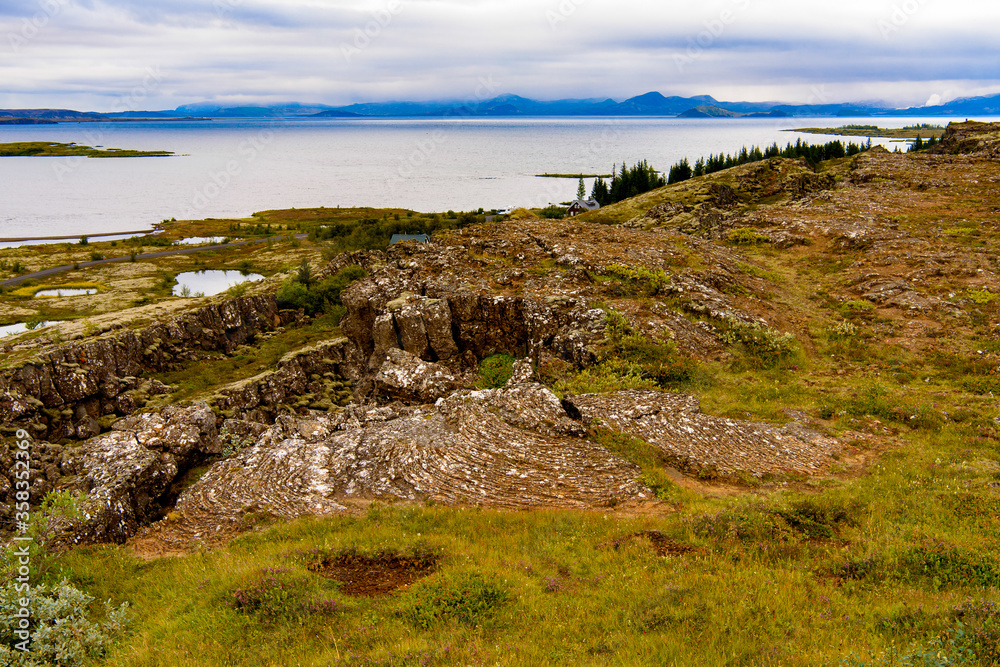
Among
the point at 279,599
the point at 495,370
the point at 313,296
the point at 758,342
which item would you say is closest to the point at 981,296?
the point at 758,342

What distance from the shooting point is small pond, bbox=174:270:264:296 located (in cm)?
7725

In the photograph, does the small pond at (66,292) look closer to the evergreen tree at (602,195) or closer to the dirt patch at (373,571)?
the dirt patch at (373,571)

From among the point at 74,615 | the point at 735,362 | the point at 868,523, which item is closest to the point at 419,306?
the point at 735,362

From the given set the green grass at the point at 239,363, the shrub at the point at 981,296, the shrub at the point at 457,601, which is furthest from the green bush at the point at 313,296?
the shrub at the point at 981,296

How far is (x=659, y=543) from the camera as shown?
12.9m

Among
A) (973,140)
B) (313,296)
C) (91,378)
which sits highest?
(973,140)

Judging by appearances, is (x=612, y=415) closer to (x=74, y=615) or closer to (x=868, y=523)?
(x=868, y=523)

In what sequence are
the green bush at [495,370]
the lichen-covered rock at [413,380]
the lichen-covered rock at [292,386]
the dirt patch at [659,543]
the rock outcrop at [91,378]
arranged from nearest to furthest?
1. the dirt patch at [659,543]
2. the lichen-covered rock at [413,380]
3. the green bush at [495,370]
4. the rock outcrop at [91,378]
5. the lichen-covered rock at [292,386]

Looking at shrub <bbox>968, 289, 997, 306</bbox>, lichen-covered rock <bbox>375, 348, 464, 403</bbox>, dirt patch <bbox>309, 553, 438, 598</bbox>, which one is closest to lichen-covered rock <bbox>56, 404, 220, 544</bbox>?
lichen-covered rock <bbox>375, 348, 464, 403</bbox>

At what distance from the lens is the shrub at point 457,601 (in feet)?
34.8

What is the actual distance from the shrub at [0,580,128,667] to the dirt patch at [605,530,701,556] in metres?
11.1

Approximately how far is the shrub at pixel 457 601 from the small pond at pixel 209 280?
73.8 meters

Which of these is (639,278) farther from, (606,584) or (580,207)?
(580,207)

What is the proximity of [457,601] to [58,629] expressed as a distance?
7805 millimetres
